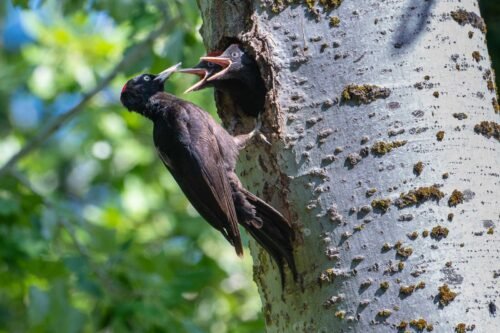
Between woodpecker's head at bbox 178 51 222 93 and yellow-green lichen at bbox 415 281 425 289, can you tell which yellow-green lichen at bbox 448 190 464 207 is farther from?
woodpecker's head at bbox 178 51 222 93

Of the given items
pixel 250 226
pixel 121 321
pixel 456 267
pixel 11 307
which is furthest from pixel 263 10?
pixel 11 307

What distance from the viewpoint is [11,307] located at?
869 centimetres

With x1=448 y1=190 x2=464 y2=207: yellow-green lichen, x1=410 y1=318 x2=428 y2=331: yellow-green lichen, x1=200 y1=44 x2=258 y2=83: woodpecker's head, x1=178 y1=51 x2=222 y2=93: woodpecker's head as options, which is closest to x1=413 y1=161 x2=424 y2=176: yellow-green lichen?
x1=448 y1=190 x2=464 y2=207: yellow-green lichen

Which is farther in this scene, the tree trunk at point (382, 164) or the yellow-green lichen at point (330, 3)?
the yellow-green lichen at point (330, 3)

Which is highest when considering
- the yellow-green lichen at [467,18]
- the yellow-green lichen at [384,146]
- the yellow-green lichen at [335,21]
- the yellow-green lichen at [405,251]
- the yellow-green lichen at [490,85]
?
the yellow-green lichen at [335,21]

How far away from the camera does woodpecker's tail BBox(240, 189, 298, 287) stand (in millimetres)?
3062

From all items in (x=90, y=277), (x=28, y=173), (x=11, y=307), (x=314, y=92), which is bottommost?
(x=11, y=307)

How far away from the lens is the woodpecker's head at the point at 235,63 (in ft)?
11.5

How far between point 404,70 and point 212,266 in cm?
278

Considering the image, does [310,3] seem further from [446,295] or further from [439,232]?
[446,295]

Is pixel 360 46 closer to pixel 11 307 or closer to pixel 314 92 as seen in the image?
pixel 314 92

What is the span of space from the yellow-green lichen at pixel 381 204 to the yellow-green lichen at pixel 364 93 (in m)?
0.33

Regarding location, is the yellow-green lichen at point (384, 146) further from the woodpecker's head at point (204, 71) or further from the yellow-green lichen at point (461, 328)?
the woodpecker's head at point (204, 71)

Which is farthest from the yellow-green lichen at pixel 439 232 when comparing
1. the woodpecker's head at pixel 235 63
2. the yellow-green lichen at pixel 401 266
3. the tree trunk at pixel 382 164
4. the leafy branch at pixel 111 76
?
the leafy branch at pixel 111 76
